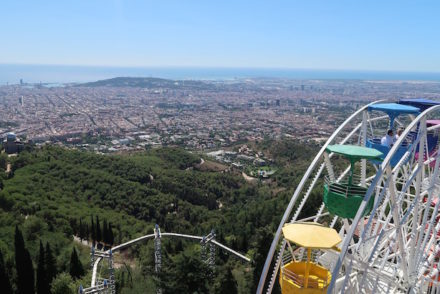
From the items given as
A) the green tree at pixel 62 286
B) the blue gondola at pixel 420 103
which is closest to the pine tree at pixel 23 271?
the green tree at pixel 62 286

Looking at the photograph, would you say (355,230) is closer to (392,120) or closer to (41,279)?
(392,120)

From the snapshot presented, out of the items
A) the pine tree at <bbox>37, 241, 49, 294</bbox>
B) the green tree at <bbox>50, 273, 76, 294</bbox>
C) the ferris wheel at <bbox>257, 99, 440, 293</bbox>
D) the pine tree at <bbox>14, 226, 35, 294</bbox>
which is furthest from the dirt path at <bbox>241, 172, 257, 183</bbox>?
the ferris wheel at <bbox>257, 99, 440, 293</bbox>

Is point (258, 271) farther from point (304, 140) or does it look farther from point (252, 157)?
point (304, 140)

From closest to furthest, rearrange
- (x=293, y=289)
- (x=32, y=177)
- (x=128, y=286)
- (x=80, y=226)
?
(x=293, y=289) → (x=128, y=286) → (x=80, y=226) → (x=32, y=177)

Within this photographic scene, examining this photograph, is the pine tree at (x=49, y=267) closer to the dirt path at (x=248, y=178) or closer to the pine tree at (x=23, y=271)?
the pine tree at (x=23, y=271)

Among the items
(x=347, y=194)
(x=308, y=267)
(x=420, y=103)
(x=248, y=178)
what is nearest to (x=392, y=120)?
(x=420, y=103)

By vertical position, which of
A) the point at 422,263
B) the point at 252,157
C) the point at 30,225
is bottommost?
the point at 252,157

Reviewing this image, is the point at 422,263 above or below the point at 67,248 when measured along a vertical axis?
above

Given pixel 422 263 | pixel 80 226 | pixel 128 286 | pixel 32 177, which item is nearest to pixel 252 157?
pixel 32 177
